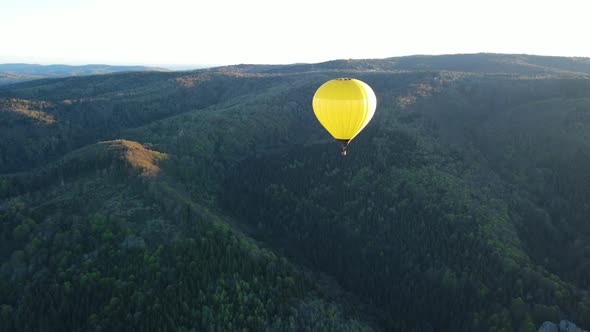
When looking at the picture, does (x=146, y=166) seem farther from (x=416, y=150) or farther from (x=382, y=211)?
(x=416, y=150)

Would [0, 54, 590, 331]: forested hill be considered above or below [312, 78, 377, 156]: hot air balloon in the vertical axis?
below

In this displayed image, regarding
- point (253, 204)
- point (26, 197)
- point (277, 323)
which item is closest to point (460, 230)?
point (277, 323)

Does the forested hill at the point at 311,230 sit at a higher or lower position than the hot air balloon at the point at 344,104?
lower

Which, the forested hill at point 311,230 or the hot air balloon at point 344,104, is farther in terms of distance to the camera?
the hot air balloon at point 344,104

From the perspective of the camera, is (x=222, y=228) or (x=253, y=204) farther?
(x=253, y=204)

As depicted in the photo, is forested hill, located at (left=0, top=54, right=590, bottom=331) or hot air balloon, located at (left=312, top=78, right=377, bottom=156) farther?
hot air balloon, located at (left=312, top=78, right=377, bottom=156)
